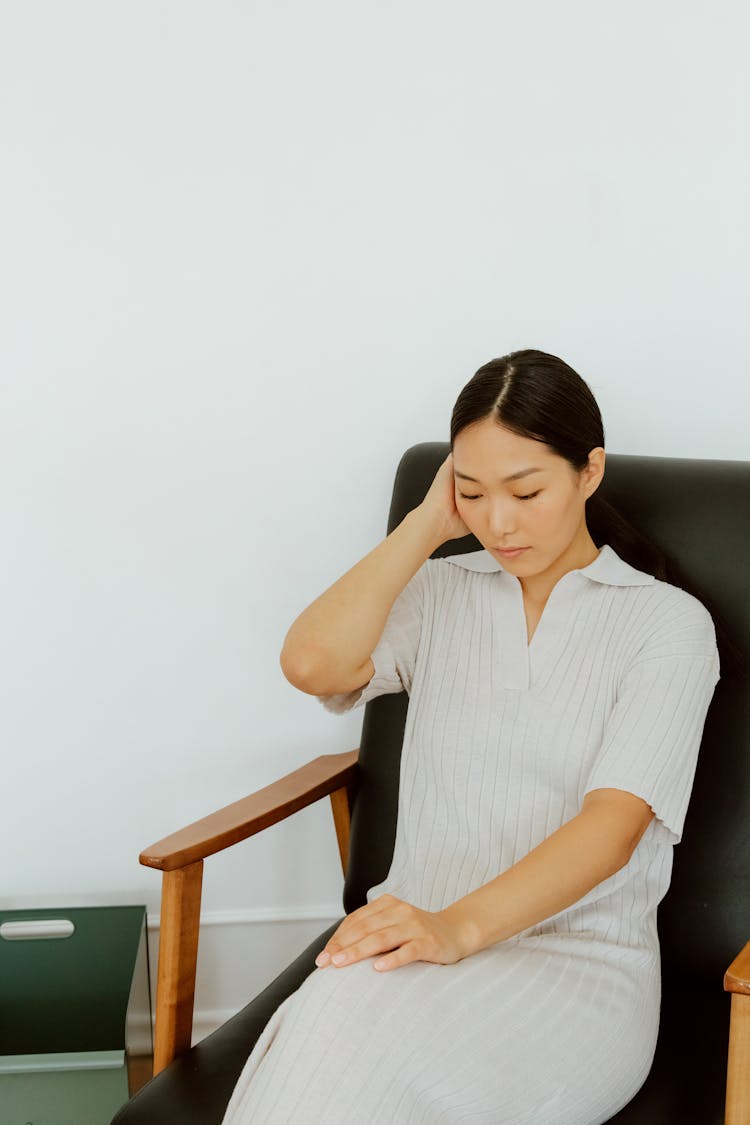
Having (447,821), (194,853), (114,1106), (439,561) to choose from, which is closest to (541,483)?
(439,561)

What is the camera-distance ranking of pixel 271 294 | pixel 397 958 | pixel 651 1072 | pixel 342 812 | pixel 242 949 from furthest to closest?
pixel 242 949, pixel 271 294, pixel 342 812, pixel 651 1072, pixel 397 958

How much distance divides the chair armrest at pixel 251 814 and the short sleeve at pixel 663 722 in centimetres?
41

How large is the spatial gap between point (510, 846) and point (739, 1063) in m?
0.41

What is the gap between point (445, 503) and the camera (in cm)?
154

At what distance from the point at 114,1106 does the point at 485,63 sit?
158 cm

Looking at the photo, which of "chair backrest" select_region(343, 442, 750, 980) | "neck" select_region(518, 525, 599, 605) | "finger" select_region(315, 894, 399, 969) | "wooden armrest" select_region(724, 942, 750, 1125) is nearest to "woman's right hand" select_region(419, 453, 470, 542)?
"neck" select_region(518, 525, 599, 605)

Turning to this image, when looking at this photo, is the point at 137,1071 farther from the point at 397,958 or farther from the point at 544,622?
the point at 544,622

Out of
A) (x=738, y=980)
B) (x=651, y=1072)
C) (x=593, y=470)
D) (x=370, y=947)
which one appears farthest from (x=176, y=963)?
(x=593, y=470)

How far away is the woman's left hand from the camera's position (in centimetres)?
117

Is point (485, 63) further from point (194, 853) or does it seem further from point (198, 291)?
point (194, 853)

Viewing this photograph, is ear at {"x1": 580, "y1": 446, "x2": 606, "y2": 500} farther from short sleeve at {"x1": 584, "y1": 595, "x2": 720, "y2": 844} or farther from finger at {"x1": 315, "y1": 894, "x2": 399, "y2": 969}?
finger at {"x1": 315, "y1": 894, "x2": 399, "y2": 969}

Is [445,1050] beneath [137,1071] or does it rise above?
above

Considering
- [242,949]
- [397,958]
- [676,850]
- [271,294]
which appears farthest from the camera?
[242,949]

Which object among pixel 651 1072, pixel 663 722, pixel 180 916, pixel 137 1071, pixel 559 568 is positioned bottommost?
pixel 137 1071
